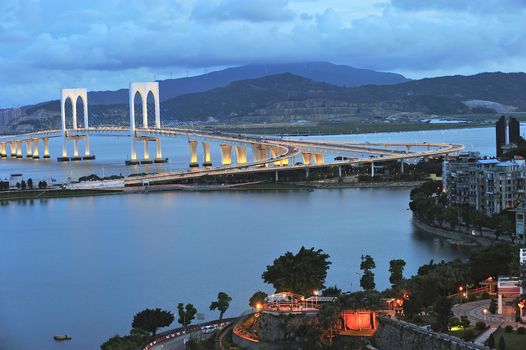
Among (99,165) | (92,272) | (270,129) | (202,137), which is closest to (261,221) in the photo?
(92,272)

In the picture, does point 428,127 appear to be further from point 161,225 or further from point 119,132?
point 161,225

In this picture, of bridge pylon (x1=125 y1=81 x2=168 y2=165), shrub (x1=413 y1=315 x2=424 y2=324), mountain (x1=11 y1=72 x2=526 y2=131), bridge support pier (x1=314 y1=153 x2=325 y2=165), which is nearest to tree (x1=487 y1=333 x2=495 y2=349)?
shrub (x1=413 y1=315 x2=424 y2=324)

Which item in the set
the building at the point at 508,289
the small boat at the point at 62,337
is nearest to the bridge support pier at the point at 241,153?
the small boat at the point at 62,337

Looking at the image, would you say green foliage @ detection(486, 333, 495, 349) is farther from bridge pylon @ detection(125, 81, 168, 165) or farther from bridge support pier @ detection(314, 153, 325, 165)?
bridge pylon @ detection(125, 81, 168, 165)

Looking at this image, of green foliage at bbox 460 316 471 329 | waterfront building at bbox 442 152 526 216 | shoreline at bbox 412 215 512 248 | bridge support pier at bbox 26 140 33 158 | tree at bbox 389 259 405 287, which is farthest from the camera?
bridge support pier at bbox 26 140 33 158

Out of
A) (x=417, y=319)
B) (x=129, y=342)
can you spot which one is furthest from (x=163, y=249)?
(x=417, y=319)

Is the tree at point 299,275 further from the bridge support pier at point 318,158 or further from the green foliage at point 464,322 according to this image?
the bridge support pier at point 318,158
